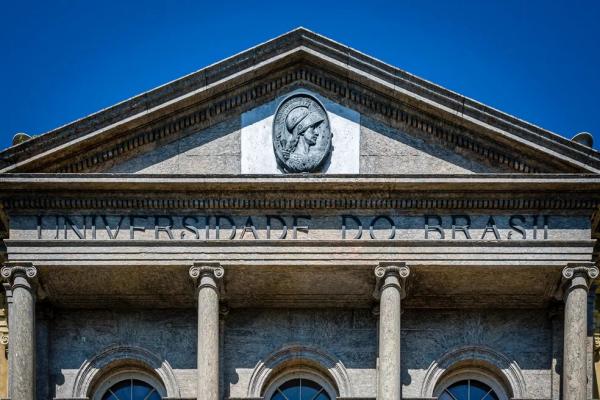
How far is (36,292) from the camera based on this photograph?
1371 inches

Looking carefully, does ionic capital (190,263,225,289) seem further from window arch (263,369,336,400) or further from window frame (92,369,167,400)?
window arch (263,369,336,400)

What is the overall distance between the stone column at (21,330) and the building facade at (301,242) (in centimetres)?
4

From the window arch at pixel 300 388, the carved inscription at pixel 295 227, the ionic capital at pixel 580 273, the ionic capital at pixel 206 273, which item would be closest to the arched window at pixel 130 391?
the window arch at pixel 300 388

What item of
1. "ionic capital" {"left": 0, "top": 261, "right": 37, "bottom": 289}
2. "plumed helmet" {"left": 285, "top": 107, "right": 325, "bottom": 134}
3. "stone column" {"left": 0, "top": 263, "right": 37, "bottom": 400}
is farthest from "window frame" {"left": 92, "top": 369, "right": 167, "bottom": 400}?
"plumed helmet" {"left": 285, "top": 107, "right": 325, "bottom": 134}

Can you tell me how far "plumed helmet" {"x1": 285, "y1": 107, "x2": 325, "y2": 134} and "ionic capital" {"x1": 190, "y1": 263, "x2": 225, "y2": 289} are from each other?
123 inches

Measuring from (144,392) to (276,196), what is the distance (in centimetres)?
505

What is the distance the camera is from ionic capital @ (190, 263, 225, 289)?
112 ft

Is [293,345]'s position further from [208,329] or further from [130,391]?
[130,391]

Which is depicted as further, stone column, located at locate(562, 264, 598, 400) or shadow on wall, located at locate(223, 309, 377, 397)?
shadow on wall, located at locate(223, 309, 377, 397)

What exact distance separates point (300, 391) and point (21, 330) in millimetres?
5963

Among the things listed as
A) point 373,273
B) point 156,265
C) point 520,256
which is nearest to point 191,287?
point 156,265

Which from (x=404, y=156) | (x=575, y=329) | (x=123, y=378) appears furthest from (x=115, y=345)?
(x=575, y=329)

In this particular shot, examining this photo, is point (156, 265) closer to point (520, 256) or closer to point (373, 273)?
point (373, 273)

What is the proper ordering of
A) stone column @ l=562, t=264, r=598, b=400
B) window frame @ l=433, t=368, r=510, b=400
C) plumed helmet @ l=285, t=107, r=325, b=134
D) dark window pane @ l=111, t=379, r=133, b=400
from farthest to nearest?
1. dark window pane @ l=111, t=379, r=133, b=400
2. window frame @ l=433, t=368, r=510, b=400
3. plumed helmet @ l=285, t=107, r=325, b=134
4. stone column @ l=562, t=264, r=598, b=400
